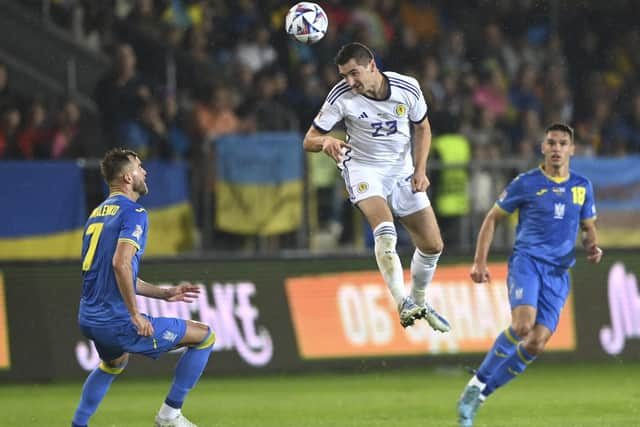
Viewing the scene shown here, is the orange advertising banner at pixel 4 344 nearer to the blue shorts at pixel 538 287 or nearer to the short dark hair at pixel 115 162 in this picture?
the short dark hair at pixel 115 162

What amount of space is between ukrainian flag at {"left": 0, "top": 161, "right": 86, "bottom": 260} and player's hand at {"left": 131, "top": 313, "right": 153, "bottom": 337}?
18.9 ft

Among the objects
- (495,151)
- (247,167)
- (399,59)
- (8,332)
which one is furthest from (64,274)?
(399,59)

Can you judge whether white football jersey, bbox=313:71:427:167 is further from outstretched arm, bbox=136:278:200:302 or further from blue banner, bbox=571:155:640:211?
blue banner, bbox=571:155:640:211

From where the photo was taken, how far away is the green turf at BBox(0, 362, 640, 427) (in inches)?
424

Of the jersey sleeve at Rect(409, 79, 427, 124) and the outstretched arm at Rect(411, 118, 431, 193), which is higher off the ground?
the jersey sleeve at Rect(409, 79, 427, 124)

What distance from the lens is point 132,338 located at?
8.95 m

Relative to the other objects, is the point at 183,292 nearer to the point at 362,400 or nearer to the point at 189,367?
the point at 189,367

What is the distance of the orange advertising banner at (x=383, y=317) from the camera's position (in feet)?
47.5

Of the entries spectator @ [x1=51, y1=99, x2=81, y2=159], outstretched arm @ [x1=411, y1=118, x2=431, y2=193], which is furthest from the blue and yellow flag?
outstretched arm @ [x1=411, y1=118, x2=431, y2=193]

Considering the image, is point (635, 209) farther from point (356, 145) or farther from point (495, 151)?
point (356, 145)

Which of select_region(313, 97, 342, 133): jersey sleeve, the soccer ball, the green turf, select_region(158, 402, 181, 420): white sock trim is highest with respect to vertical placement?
the soccer ball

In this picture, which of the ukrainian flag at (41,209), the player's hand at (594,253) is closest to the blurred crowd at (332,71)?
the ukrainian flag at (41,209)

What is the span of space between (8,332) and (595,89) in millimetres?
10977

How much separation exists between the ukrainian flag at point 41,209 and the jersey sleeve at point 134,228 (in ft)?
18.5
